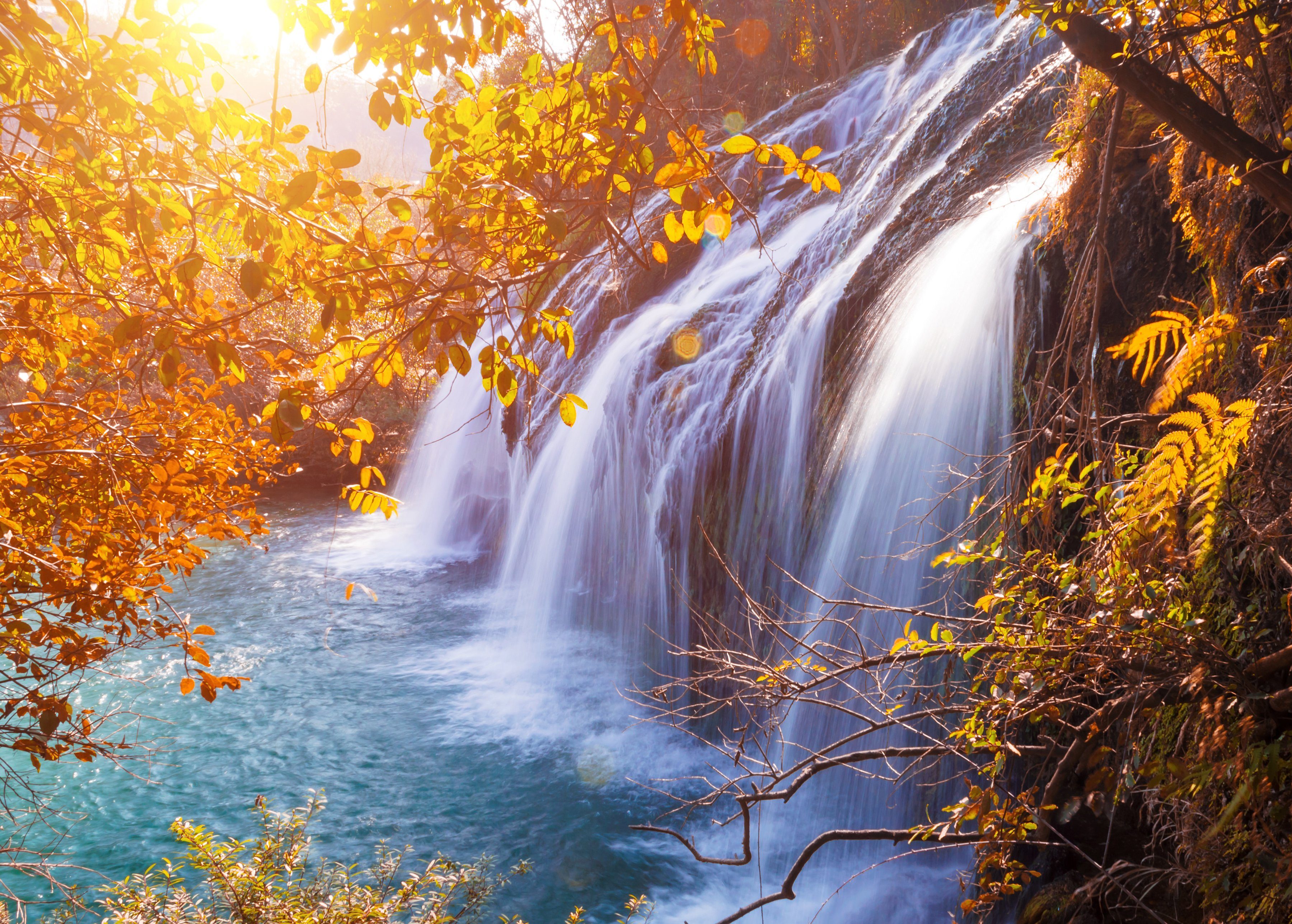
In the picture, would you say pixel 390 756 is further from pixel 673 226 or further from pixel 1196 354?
pixel 1196 354

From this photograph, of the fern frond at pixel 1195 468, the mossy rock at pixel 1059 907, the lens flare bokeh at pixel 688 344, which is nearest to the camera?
the fern frond at pixel 1195 468

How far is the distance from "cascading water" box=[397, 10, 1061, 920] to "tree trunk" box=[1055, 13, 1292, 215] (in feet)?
4.94

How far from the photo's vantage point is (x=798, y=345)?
6965 mm

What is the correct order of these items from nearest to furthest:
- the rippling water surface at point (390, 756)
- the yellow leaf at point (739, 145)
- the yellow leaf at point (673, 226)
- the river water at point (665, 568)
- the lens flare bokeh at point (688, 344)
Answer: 1. the yellow leaf at point (739, 145)
2. the yellow leaf at point (673, 226)
3. the river water at point (665, 568)
4. the rippling water surface at point (390, 756)
5. the lens flare bokeh at point (688, 344)

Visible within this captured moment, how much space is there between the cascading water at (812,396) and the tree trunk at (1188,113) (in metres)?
1.51

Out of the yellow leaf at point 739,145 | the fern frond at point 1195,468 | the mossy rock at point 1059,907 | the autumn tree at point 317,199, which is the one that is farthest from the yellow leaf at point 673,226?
the mossy rock at point 1059,907

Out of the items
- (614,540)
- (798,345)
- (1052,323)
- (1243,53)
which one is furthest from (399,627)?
(1243,53)

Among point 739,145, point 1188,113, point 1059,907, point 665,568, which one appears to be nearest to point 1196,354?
point 1188,113

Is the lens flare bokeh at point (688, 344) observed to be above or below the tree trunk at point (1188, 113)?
above

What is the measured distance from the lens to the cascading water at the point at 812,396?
5305mm

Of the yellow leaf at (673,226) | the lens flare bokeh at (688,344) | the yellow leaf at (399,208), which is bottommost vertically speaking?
the yellow leaf at (673,226)

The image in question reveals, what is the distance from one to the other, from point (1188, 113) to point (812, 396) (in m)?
4.34

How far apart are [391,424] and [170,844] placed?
14369 mm

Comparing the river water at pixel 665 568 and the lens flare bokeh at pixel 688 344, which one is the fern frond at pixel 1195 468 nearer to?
the river water at pixel 665 568
